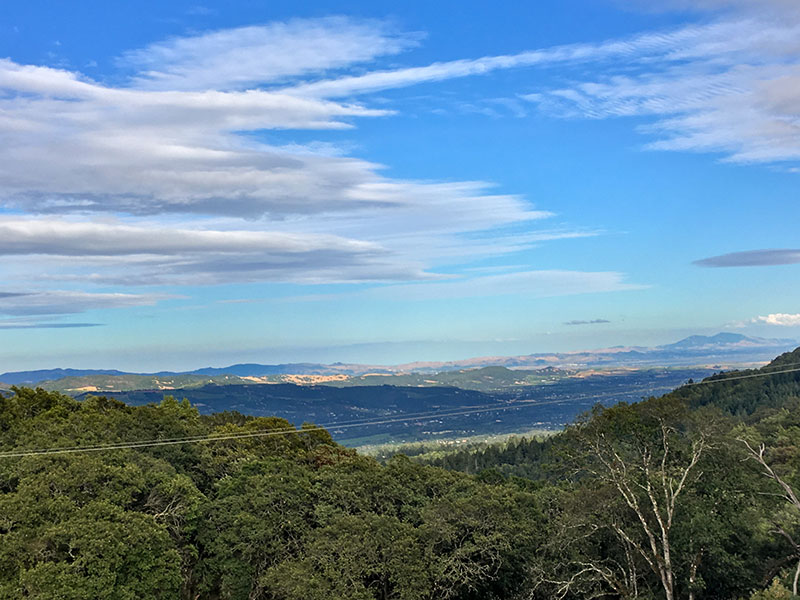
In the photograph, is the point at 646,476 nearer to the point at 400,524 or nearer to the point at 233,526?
the point at 400,524

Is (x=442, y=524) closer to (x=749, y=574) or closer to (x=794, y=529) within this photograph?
(x=749, y=574)

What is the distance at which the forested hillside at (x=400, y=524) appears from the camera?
29719 millimetres

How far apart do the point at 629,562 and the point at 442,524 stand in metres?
8.80

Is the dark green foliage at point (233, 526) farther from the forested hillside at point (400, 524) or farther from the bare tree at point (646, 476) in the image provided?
the bare tree at point (646, 476)

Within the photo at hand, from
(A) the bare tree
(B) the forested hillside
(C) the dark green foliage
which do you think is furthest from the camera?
(A) the bare tree

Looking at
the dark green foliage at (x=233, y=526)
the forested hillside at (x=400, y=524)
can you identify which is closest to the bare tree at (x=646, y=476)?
the forested hillside at (x=400, y=524)

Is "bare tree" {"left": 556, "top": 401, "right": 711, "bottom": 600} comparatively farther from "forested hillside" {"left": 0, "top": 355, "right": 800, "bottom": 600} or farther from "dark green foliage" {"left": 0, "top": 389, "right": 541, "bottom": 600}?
"dark green foliage" {"left": 0, "top": 389, "right": 541, "bottom": 600}

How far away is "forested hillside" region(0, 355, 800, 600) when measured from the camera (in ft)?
97.5

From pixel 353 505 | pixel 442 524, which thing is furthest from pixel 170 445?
pixel 442 524

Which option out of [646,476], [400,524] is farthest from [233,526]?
[646,476]

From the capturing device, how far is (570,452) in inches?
1603

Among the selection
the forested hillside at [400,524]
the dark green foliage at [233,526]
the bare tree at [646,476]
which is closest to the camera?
the dark green foliage at [233,526]

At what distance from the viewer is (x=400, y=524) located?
1374 inches

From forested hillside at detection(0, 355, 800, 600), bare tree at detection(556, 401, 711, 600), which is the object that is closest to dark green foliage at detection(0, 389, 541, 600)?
forested hillside at detection(0, 355, 800, 600)
